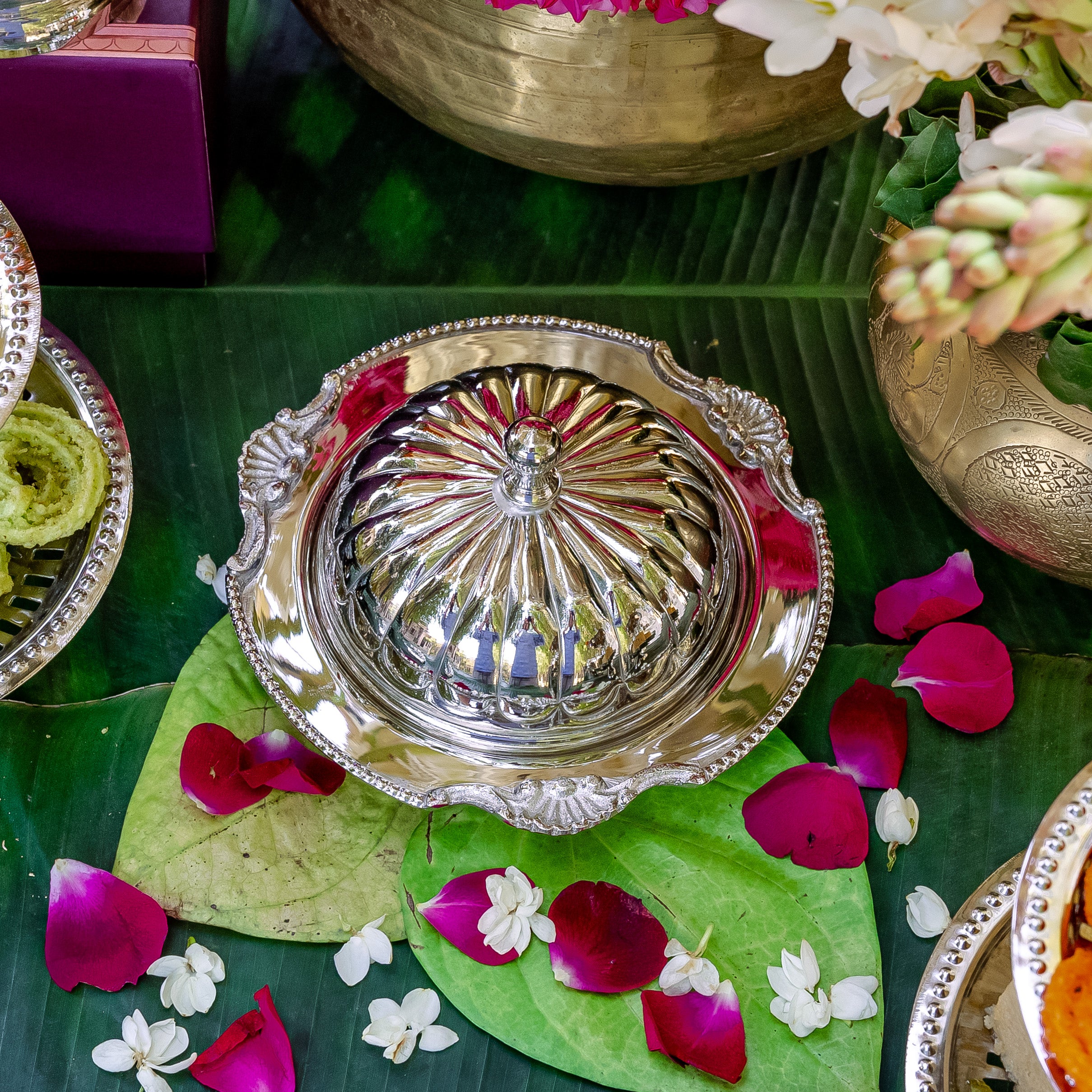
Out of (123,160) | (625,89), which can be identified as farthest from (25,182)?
(625,89)

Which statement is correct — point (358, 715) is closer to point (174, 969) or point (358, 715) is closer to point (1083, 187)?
point (174, 969)

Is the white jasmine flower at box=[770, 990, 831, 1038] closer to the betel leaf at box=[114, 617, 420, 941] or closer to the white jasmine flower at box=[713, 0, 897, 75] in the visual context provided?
the betel leaf at box=[114, 617, 420, 941]

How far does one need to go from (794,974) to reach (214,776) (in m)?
0.32

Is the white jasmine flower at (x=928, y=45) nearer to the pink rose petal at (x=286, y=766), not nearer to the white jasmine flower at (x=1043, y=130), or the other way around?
the white jasmine flower at (x=1043, y=130)

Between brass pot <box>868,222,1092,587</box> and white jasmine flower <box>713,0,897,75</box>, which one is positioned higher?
white jasmine flower <box>713,0,897,75</box>

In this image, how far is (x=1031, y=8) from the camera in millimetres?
311

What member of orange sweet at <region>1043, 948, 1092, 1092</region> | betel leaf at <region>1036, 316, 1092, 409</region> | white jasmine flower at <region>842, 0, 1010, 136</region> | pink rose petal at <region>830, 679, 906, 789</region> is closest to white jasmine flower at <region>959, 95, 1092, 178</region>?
white jasmine flower at <region>842, 0, 1010, 136</region>

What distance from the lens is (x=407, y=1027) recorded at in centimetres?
57

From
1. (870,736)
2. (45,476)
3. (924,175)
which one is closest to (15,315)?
(45,476)

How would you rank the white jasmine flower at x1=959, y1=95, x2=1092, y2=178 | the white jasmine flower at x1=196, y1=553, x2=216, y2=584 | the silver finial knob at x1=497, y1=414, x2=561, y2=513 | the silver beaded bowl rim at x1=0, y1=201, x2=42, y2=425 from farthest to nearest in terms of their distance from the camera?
the white jasmine flower at x1=196, y1=553, x2=216, y2=584 → the silver finial knob at x1=497, y1=414, x2=561, y2=513 → the silver beaded bowl rim at x1=0, y1=201, x2=42, y2=425 → the white jasmine flower at x1=959, y1=95, x2=1092, y2=178

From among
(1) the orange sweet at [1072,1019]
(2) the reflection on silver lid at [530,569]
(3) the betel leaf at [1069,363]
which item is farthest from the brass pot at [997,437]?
(1) the orange sweet at [1072,1019]

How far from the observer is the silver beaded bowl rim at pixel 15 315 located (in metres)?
0.41

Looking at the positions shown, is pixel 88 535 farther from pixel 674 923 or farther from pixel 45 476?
pixel 674 923

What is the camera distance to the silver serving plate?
0.58 m
